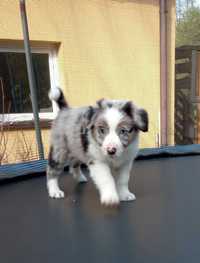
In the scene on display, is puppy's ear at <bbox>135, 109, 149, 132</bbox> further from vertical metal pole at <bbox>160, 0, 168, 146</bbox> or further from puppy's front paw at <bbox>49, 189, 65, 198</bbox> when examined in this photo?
vertical metal pole at <bbox>160, 0, 168, 146</bbox>

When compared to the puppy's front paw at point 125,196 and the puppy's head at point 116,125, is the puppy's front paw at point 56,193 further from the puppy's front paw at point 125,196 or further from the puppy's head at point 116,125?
the puppy's head at point 116,125

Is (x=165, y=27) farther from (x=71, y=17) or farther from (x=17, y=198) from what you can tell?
(x=17, y=198)

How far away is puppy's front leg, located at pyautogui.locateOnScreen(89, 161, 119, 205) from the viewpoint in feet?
4.17

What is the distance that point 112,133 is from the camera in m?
1.17

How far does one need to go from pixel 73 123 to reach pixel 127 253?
76cm

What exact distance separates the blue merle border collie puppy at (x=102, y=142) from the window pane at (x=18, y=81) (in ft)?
5.03

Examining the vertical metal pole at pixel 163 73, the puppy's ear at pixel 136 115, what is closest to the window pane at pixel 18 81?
the vertical metal pole at pixel 163 73

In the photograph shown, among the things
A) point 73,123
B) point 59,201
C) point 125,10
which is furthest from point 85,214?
point 125,10

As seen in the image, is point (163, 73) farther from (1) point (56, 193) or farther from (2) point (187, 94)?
→ (1) point (56, 193)

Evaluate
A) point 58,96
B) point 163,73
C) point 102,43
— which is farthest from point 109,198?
point 163,73

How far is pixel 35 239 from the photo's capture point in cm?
111

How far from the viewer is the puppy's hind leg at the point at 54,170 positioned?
157cm

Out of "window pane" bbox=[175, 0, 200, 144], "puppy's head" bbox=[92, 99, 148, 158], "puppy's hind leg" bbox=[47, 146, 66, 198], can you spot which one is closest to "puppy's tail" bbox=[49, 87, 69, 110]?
"puppy's hind leg" bbox=[47, 146, 66, 198]

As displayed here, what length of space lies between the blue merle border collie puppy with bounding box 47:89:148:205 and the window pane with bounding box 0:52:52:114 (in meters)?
1.53
